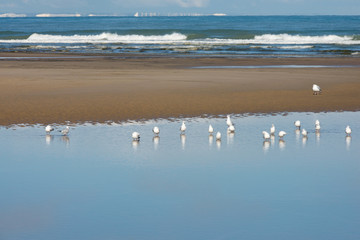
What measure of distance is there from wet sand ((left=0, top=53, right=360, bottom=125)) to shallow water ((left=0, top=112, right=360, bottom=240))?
2871mm

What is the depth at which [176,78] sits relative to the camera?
81.5ft

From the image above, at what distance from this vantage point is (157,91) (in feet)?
68.8

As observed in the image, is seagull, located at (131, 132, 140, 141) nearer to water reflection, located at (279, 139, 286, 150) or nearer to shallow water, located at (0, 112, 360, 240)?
shallow water, located at (0, 112, 360, 240)

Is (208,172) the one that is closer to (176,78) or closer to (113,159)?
(113,159)

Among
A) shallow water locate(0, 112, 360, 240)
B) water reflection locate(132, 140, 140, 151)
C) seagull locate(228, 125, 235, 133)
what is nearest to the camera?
shallow water locate(0, 112, 360, 240)

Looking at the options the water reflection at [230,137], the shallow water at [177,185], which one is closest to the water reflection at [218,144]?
the shallow water at [177,185]

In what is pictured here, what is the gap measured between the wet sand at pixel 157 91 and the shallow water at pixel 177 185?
9.42 ft

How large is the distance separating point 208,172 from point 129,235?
3194 mm

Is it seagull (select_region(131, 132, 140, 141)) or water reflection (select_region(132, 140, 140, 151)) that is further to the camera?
seagull (select_region(131, 132, 140, 141))

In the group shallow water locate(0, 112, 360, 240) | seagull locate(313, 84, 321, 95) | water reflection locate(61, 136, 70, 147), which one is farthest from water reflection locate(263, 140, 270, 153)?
seagull locate(313, 84, 321, 95)

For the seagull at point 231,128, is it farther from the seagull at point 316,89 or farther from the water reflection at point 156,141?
the seagull at point 316,89

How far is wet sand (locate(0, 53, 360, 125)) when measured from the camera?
17141 millimetres

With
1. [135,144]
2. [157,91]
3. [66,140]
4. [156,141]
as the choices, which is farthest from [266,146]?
[157,91]

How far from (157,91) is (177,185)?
11.8 metres
